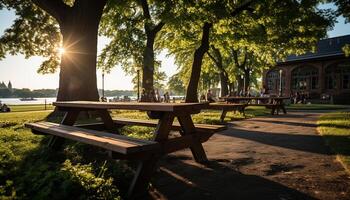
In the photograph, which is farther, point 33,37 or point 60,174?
point 33,37

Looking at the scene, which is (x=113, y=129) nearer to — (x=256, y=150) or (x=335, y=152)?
(x=256, y=150)

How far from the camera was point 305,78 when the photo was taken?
44.8 metres

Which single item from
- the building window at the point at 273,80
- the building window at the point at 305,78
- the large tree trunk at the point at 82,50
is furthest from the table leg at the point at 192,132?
the building window at the point at 273,80

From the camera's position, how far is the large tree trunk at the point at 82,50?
449 inches

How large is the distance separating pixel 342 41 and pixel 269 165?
153 feet

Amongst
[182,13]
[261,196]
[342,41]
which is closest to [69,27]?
[182,13]

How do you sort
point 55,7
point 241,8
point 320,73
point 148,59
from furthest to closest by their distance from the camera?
point 320,73
point 148,59
point 241,8
point 55,7

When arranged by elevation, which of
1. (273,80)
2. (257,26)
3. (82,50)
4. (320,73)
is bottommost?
(82,50)

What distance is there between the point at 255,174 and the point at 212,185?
83cm

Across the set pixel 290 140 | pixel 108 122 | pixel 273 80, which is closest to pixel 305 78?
pixel 273 80

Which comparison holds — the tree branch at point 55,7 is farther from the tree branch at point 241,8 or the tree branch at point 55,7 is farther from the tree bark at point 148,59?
the tree branch at point 241,8

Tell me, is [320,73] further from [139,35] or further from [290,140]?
[290,140]

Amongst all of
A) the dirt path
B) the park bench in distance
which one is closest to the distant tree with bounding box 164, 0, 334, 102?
the park bench in distance

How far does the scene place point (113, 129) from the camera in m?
5.84
